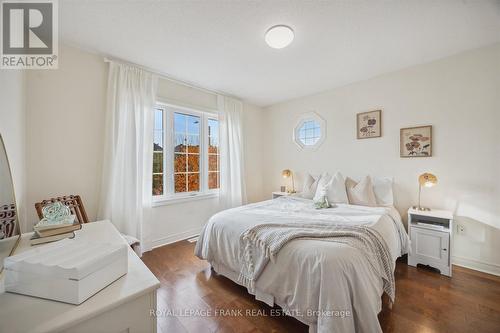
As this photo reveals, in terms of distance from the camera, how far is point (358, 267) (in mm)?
1290

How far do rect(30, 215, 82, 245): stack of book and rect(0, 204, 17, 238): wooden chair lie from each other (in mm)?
128

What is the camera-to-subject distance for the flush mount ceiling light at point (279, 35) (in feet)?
6.14

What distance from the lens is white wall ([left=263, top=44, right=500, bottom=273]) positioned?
7.23 feet

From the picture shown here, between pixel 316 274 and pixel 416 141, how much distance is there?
8.24ft

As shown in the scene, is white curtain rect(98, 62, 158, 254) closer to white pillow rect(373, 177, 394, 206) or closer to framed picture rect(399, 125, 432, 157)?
white pillow rect(373, 177, 394, 206)

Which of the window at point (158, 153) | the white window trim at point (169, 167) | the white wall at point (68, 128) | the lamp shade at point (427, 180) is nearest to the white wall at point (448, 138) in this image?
the lamp shade at point (427, 180)

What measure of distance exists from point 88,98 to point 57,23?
725 mm

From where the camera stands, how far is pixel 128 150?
2512 mm

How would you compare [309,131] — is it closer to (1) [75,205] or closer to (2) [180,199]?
(2) [180,199]

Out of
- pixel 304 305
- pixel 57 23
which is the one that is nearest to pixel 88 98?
pixel 57 23

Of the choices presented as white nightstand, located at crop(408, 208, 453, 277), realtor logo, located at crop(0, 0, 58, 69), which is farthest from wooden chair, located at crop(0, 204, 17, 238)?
white nightstand, located at crop(408, 208, 453, 277)

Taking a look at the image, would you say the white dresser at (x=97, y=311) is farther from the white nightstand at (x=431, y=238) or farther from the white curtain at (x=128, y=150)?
the white nightstand at (x=431, y=238)

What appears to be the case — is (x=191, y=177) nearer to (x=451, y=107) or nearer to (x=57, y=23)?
(x=57, y=23)

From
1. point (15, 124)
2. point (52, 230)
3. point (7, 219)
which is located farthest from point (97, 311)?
point (15, 124)
